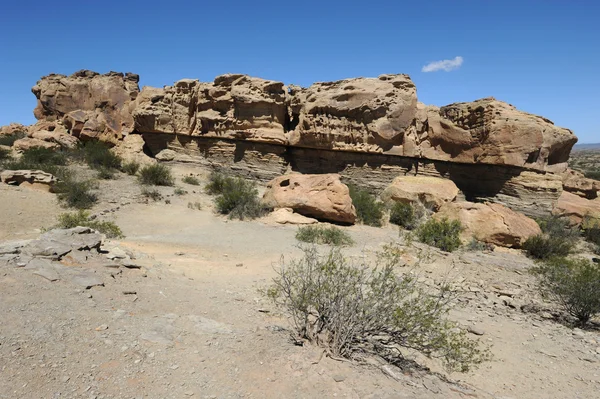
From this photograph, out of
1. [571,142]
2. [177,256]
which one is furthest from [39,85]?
[571,142]

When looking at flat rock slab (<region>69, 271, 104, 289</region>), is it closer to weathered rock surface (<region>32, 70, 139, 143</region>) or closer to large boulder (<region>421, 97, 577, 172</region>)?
large boulder (<region>421, 97, 577, 172</region>)

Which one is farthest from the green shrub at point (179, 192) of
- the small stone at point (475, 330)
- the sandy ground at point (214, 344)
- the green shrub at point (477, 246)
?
the small stone at point (475, 330)

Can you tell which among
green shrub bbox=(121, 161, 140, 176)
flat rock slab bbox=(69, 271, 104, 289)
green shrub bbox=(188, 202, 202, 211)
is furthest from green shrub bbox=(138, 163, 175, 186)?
flat rock slab bbox=(69, 271, 104, 289)

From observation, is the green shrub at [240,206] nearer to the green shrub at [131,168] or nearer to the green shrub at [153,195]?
the green shrub at [153,195]

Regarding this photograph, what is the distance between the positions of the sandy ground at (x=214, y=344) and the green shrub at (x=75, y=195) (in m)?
5.03

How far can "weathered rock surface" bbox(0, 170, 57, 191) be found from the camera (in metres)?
12.1

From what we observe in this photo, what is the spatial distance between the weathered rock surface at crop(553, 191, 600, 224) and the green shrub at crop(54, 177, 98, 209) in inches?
686

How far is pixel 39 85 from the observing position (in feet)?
72.0

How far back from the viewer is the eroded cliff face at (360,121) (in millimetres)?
15391

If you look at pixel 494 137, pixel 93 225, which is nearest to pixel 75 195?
pixel 93 225

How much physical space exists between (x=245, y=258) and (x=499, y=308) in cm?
494

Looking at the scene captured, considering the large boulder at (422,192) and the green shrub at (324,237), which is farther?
the large boulder at (422,192)

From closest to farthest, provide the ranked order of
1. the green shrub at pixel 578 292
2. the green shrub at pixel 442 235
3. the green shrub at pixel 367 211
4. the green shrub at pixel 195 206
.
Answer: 1. the green shrub at pixel 578 292
2. the green shrub at pixel 442 235
3. the green shrub at pixel 367 211
4. the green shrub at pixel 195 206

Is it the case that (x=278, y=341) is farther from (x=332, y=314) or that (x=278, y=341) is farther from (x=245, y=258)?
(x=245, y=258)
